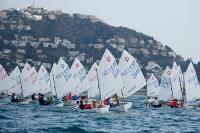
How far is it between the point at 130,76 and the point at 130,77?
8.4 inches

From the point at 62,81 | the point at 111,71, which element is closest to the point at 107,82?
the point at 111,71

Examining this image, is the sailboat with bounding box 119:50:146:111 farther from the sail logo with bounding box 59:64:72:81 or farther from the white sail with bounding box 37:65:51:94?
the white sail with bounding box 37:65:51:94

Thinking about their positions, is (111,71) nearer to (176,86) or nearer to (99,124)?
(99,124)

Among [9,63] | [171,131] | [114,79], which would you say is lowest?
[171,131]

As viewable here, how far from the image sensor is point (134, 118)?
4944 centimetres

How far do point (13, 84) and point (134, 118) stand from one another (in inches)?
1424

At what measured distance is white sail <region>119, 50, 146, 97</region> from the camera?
2354 inches

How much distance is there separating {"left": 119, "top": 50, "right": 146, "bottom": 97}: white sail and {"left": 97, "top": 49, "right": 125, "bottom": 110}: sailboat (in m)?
4.12

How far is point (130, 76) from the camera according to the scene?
6025 cm

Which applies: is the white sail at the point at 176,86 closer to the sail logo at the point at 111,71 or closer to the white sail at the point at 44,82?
the sail logo at the point at 111,71

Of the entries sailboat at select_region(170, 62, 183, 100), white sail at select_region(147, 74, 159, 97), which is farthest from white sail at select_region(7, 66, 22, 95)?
sailboat at select_region(170, 62, 183, 100)

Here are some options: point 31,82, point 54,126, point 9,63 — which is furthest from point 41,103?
point 9,63

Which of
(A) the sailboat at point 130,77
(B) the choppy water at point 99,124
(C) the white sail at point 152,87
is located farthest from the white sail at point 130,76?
(C) the white sail at point 152,87

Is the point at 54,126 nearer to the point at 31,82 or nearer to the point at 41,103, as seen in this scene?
the point at 41,103
